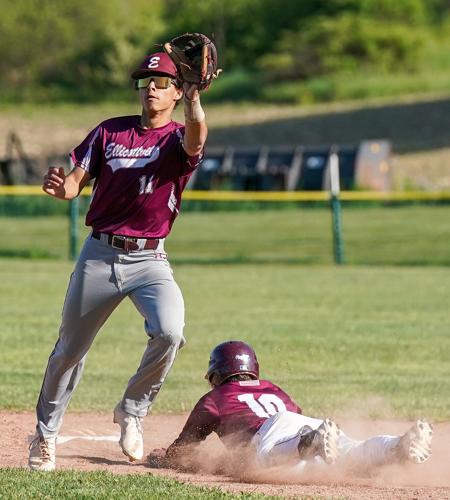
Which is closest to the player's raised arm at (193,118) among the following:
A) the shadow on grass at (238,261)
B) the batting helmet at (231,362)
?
the batting helmet at (231,362)

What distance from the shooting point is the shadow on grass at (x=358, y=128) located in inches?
1708

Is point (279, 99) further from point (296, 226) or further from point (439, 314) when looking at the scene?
point (439, 314)

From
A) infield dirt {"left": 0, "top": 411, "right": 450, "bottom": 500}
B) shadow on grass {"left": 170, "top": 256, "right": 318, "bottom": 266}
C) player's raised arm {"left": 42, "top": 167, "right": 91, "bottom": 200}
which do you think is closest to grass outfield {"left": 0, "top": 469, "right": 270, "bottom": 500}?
infield dirt {"left": 0, "top": 411, "right": 450, "bottom": 500}

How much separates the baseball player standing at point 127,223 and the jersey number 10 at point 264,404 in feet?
1.60

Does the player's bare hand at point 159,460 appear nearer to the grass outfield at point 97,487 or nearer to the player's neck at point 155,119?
the grass outfield at point 97,487

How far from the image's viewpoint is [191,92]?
6031mm

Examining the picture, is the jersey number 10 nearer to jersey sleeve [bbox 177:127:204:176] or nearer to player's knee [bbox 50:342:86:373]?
player's knee [bbox 50:342:86:373]

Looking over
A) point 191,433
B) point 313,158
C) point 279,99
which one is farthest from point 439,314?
point 279,99

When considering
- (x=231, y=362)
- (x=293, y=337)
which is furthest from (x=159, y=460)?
(x=293, y=337)

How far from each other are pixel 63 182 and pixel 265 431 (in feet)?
5.32

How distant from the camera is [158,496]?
5.51m

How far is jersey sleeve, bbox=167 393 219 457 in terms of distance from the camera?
6.57 m

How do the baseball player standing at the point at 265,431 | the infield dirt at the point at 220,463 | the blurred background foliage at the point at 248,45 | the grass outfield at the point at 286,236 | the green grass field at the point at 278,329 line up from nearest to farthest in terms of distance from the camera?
the baseball player standing at the point at 265,431
the infield dirt at the point at 220,463
the green grass field at the point at 278,329
the grass outfield at the point at 286,236
the blurred background foliage at the point at 248,45

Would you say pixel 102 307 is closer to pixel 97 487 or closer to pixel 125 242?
pixel 125 242
